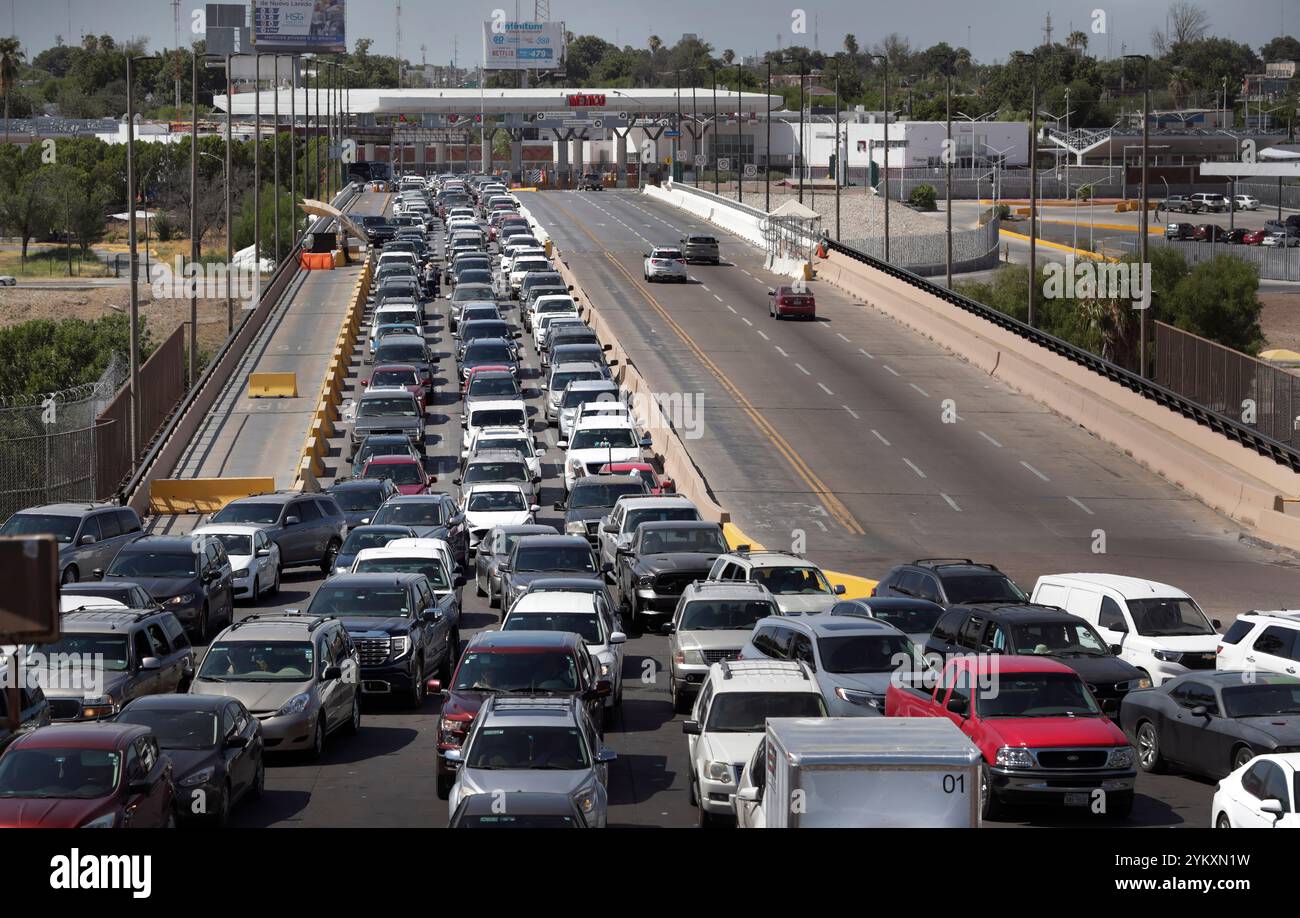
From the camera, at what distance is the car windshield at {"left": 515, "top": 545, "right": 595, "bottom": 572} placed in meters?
28.9

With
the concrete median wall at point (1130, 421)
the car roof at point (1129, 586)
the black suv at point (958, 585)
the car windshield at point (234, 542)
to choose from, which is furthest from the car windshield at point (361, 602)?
the concrete median wall at point (1130, 421)

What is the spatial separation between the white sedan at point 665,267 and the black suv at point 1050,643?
177ft

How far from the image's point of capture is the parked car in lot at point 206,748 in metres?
16.7

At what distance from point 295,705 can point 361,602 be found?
14.1 feet

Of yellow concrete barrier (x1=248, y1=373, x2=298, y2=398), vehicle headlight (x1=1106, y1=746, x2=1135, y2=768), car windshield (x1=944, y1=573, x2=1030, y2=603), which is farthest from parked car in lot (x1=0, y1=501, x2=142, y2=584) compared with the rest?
yellow concrete barrier (x1=248, y1=373, x2=298, y2=398)

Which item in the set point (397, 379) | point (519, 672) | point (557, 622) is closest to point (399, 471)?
point (397, 379)

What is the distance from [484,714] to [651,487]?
69.6ft

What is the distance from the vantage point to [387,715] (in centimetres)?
2339

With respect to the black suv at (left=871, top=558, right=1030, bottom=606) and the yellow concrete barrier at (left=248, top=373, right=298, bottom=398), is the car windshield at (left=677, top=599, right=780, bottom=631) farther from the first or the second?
the yellow concrete barrier at (left=248, top=373, right=298, bottom=398)

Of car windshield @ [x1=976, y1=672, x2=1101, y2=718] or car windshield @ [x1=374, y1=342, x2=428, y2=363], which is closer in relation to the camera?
car windshield @ [x1=976, y1=672, x2=1101, y2=718]

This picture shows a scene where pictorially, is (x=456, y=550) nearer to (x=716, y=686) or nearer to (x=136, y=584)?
(x=136, y=584)

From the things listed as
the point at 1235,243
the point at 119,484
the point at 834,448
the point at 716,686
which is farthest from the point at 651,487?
the point at 1235,243

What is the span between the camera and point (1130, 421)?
4547 centimetres

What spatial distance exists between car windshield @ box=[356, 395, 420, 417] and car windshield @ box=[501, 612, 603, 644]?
2301cm
